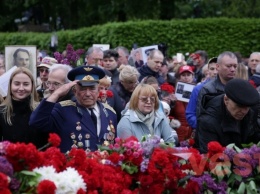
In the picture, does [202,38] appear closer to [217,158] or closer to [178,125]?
[178,125]

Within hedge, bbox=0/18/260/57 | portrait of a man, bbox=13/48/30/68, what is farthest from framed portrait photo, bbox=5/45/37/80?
hedge, bbox=0/18/260/57

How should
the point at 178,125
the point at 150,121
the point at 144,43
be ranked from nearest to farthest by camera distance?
1. the point at 150,121
2. the point at 178,125
3. the point at 144,43

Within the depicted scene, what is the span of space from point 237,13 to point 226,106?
3148cm

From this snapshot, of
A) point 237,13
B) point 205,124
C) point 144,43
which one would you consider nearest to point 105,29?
point 144,43

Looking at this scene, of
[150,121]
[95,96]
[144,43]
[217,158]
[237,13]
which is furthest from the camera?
[237,13]

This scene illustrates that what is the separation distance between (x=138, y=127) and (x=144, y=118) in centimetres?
12

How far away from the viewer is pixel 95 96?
6637mm

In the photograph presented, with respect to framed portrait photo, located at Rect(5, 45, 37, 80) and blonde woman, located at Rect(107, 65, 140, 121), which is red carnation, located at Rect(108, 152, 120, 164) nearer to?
blonde woman, located at Rect(107, 65, 140, 121)

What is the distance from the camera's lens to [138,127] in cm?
756

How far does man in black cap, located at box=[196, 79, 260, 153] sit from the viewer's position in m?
5.98

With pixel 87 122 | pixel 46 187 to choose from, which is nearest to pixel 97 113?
pixel 87 122

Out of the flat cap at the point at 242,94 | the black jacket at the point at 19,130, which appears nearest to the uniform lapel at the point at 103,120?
the black jacket at the point at 19,130

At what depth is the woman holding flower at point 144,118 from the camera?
7.52 meters

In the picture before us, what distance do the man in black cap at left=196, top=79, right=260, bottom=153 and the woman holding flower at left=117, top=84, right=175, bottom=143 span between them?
1312 mm
